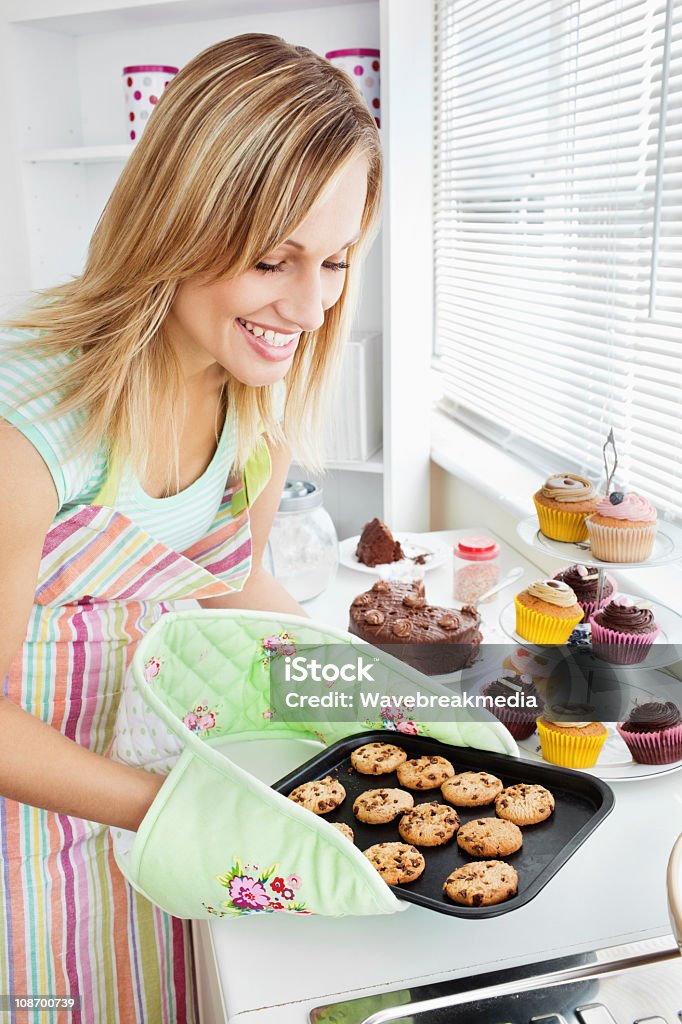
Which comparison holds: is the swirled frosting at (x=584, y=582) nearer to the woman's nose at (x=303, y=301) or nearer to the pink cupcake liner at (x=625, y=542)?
the pink cupcake liner at (x=625, y=542)

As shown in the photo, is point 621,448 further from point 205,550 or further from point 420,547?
point 205,550

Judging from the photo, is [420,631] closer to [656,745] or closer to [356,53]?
[656,745]

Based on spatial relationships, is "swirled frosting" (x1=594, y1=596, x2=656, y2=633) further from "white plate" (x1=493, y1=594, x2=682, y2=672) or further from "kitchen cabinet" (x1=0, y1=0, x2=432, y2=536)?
"kitchen cabinet" (x1=0, y1=0, x2=432, y2=536)

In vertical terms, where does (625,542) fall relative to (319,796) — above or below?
above

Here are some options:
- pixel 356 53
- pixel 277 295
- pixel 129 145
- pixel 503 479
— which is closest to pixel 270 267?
pixel 277 295

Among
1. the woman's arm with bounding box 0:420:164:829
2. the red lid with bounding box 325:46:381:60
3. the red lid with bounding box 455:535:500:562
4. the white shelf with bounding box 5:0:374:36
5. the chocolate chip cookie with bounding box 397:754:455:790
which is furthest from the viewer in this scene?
the white shelf with bounding box 5:0:374:36

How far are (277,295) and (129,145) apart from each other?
4.27ft

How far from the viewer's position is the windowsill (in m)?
1.19

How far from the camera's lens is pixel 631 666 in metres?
0.96

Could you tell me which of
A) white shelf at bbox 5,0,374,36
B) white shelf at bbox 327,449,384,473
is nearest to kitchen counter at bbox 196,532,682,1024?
white shelf at bbox 327,449,384,473

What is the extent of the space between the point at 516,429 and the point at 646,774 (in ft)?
2.98

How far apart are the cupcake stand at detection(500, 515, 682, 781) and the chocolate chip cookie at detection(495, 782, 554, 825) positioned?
5.3 inches

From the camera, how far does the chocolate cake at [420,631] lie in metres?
1.07

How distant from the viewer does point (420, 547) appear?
1.57 meters
